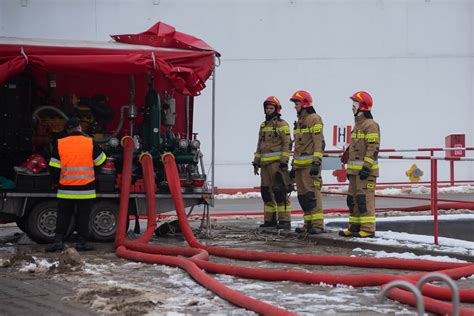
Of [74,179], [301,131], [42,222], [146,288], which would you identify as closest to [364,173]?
[301,131]

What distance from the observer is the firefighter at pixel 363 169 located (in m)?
10.2

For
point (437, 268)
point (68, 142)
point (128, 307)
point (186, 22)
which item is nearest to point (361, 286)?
point (437, 268)

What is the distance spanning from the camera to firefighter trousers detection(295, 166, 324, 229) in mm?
10992

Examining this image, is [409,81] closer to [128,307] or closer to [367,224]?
[367,224]

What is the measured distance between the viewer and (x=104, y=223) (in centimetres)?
1087

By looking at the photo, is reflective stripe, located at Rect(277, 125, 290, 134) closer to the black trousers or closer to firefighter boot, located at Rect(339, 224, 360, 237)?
firefighter boot, located at Rect(339, 224, 360, 237)

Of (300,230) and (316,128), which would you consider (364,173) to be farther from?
(300,230)

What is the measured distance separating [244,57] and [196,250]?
10704mm

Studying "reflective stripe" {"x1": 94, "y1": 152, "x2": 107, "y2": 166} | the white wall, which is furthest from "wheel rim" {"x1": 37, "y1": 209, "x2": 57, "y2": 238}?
the white wall

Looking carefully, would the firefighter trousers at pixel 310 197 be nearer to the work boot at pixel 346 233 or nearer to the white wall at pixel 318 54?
the work boot at pixel 346 233

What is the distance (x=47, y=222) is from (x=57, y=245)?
3.21ft

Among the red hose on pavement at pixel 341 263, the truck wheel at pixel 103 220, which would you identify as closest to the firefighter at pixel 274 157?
the red hose on pavement at pixel 341 263

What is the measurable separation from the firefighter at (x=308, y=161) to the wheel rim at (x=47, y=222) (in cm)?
331

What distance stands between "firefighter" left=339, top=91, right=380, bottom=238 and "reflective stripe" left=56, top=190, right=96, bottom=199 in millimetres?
3267
